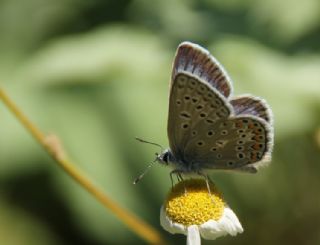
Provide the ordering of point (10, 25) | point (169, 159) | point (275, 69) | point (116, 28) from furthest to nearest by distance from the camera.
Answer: point (10, 25) → point (116, 28) → point (275, 69) → point (169, 159)

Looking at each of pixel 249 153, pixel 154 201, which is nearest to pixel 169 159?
pixel 249 153

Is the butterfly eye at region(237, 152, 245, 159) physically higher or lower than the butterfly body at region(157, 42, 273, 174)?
lower

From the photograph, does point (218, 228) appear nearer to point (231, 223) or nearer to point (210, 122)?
point (231, 223)

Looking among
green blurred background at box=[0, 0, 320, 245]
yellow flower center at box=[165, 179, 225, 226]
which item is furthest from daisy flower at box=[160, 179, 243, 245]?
green blurred background at box=[0, 0, 320, 245]

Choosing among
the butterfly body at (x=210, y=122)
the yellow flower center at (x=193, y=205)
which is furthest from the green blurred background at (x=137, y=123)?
the yellow flower center at (x=193, y=205)

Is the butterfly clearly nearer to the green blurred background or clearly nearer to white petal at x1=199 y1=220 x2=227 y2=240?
white petal at x1=199 y1=220 x2=227 y2=240

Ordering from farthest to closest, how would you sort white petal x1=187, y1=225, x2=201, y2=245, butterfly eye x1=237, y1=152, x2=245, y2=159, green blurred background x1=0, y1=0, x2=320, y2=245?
green blurred background x1=0, y1=0, x2=320, y2=245, butterfly eye x1=237, y1=152, x2=245, y2=159, white petal x1=187, y1=225, x2=201, y2=245

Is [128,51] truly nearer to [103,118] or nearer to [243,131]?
[103,118]

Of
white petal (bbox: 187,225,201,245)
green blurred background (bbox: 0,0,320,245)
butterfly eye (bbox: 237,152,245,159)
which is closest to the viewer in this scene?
white petal (bbox: 187,225,201,245)

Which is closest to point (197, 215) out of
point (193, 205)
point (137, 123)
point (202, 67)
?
point (193, 205)
